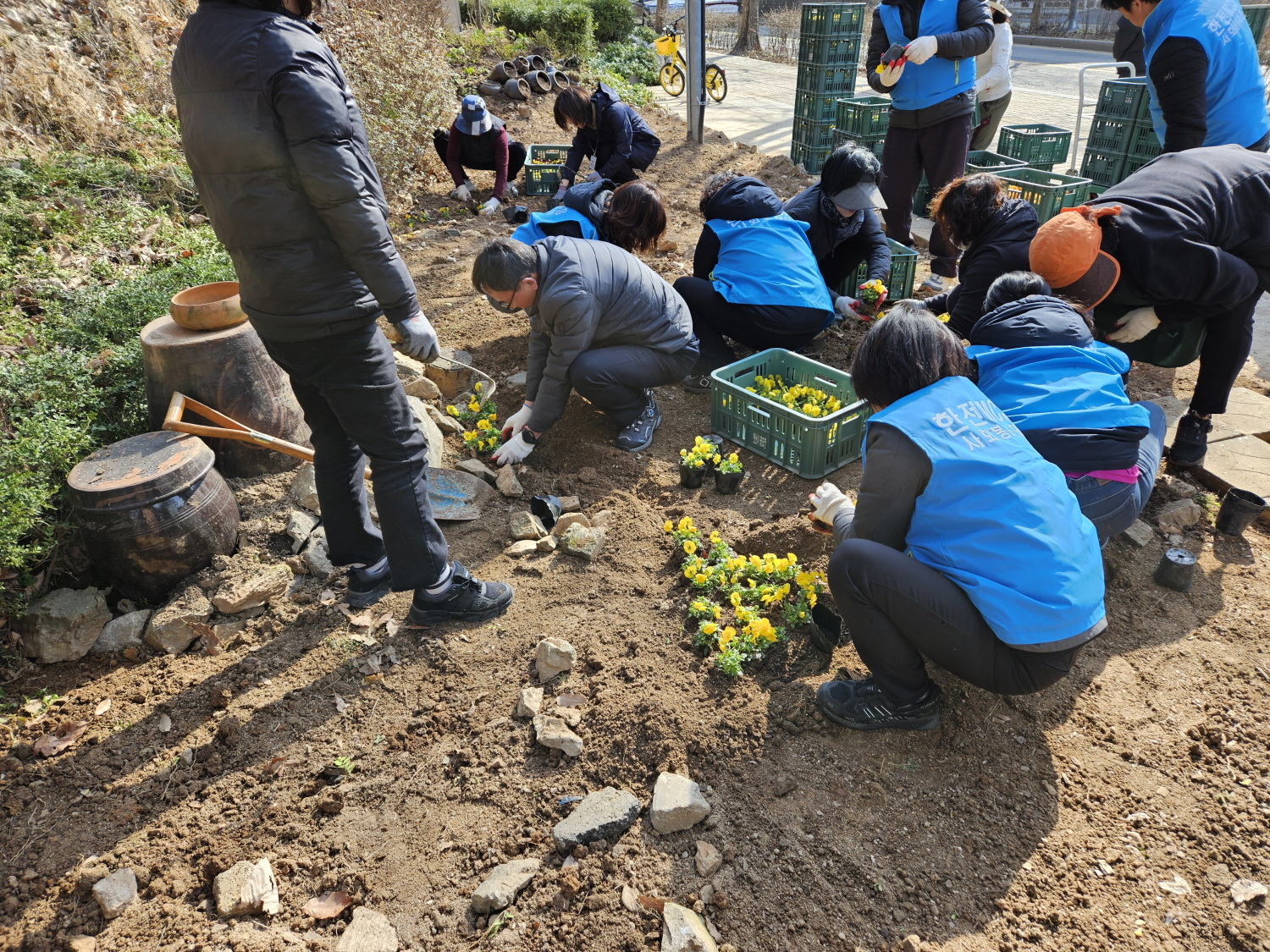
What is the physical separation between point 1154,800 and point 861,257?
3360mm

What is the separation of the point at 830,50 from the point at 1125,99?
2.59 metres

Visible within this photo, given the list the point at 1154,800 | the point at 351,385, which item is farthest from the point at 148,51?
the point at 1154,800

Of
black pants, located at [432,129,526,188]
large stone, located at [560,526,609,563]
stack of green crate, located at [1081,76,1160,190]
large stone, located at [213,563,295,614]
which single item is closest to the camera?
large stone, located at [213,563,295,614]

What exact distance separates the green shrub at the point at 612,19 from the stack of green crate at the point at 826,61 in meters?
8.31

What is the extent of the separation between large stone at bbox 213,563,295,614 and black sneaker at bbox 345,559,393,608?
309mm

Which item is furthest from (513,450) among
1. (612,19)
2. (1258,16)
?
(612,19)

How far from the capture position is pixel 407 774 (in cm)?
243

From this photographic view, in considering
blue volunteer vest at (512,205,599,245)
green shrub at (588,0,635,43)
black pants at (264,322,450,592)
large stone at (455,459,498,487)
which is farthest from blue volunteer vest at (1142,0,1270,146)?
green shrub at (588,0,635,43)

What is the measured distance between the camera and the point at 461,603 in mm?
2859

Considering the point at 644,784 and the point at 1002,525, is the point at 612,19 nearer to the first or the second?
the point at 1002,525

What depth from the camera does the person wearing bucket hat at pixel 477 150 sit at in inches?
269

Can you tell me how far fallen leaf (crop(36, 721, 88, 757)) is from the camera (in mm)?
2553

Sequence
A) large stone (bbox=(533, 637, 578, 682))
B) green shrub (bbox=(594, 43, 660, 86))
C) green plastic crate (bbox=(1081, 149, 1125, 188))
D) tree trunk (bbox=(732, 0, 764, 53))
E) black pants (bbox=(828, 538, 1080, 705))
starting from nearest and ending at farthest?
black pants (bbox=(828, 538, 1080, 705))
large stone (bbox=(533, 637, 578, 682))
green plastic crate (bbox=(1081, 149, 1125, 188))
green shrub (bbox=(594, 43, 660, 86))
tree trunk (bbox=(732, 0, 764, 53))

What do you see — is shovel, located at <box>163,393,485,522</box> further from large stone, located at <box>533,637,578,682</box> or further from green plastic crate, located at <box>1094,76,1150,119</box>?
green plastic crate, located at <box>1094,76,1150,119</box>
